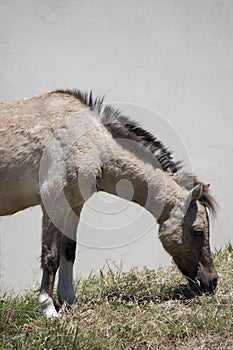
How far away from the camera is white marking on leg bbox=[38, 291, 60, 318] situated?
506cm

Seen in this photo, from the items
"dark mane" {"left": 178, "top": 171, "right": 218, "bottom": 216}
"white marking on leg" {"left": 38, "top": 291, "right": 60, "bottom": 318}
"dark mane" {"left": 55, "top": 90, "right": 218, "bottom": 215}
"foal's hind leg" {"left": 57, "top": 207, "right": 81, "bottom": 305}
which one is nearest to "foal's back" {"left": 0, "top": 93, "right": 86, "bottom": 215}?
"dark mane" {"left": 55, "top": 90, "right": 218, "bottom": 215}

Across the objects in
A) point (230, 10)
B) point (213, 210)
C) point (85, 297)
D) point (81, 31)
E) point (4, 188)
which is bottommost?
point (85, 297)

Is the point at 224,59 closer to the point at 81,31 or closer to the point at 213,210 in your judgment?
the point at 81,31

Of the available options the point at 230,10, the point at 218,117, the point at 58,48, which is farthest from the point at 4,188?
the point at 230,10

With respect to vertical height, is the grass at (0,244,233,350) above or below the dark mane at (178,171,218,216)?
below

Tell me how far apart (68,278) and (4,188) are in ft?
3.11

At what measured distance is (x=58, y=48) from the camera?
713cm

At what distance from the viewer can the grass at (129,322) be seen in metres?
4.30

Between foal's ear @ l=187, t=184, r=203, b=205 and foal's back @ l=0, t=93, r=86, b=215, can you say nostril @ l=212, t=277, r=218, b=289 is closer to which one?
foal's ear @ l=187, t=184, r=203, b=205

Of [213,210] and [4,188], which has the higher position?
[213,210]

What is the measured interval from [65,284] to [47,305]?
54 cm

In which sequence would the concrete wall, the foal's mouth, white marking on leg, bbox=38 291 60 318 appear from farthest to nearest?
the concrete wall
the foal's mouth
white marking on leg, bbox=38 291 60 318


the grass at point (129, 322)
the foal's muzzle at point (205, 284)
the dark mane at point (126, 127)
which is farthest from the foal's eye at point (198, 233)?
the dark mane at point (126, 127)

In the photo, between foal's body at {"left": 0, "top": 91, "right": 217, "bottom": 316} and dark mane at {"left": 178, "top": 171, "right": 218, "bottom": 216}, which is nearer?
foal's body at {"left": 0, "top": 91, "right": 217, "bottom": 316}
